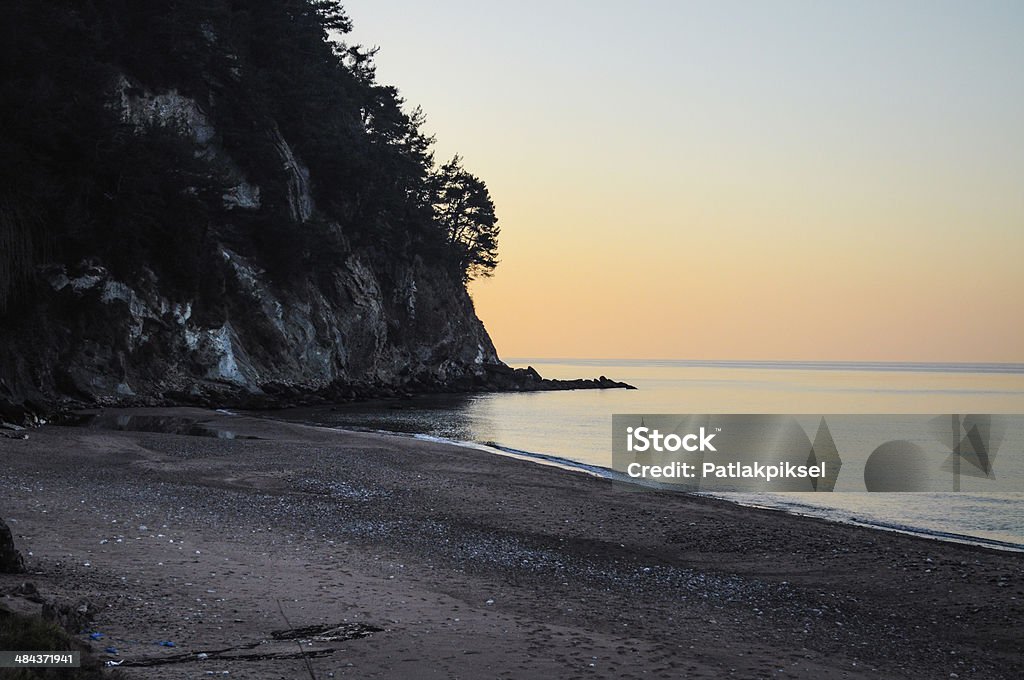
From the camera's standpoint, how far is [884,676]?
31.0ft

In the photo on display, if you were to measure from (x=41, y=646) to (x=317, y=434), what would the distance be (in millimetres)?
30012

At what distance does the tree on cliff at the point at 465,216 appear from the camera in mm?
103812

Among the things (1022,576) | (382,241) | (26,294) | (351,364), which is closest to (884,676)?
(1022,576)

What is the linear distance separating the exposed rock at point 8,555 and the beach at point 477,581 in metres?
0.29

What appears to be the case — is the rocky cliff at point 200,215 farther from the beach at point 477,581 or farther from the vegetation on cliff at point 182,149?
the beach at point 477,581

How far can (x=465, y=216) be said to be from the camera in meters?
106

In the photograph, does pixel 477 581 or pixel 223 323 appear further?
pixel 223 323

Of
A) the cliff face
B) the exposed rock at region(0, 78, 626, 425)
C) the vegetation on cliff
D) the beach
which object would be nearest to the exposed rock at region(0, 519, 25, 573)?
the beach

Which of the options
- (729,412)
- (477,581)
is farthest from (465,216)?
(477,581)

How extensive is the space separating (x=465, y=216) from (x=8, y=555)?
97.7 m

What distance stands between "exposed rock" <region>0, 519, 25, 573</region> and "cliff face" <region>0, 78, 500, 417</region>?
78.4 feet

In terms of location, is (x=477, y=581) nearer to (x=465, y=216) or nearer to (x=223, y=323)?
(x=223, y=323)

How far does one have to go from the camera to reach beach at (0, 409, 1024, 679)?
8.95m

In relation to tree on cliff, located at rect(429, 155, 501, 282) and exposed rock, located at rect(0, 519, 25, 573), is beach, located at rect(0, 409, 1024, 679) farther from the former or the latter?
tree on cliff, located at rect(429, 155, 501, 282)
